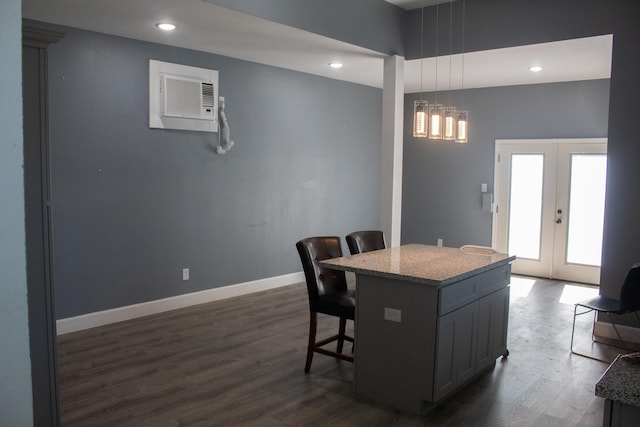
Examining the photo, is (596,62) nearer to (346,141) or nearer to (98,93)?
(346,141)

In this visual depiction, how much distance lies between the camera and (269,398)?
338 centimetres

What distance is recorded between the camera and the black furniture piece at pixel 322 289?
3650 millimetres

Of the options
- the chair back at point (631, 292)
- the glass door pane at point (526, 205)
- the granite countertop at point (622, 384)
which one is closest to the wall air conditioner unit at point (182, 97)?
the chair back at point (631, 292)

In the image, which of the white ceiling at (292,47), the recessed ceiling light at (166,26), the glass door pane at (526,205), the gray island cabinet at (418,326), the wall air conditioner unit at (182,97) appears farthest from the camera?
the glass door pane at (526,205)

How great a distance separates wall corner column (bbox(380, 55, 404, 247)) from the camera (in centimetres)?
566

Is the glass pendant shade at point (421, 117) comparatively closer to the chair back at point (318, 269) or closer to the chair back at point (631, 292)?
the chair back at point (318, 269)

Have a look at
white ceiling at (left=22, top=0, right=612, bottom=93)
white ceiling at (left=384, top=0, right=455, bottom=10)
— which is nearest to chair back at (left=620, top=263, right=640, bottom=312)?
white ceiling at (left=22, top=0, right=612, bottom=93)

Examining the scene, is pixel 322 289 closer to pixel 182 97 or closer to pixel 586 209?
pixel 182 97

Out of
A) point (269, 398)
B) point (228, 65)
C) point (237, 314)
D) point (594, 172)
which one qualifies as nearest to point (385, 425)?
point (269, 398)

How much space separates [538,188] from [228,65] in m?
4.43

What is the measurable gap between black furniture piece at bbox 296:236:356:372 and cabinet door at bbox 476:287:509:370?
0.87 m

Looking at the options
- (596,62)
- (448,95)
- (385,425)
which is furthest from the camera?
(448,95)

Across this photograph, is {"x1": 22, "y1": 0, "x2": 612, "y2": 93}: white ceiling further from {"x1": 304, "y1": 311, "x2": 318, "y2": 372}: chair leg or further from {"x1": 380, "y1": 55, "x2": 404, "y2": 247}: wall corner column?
{"x1": 304, "y1": 311, "x2": 318, "y2": 372}: chair leg

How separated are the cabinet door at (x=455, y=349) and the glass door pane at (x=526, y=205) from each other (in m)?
4.31
